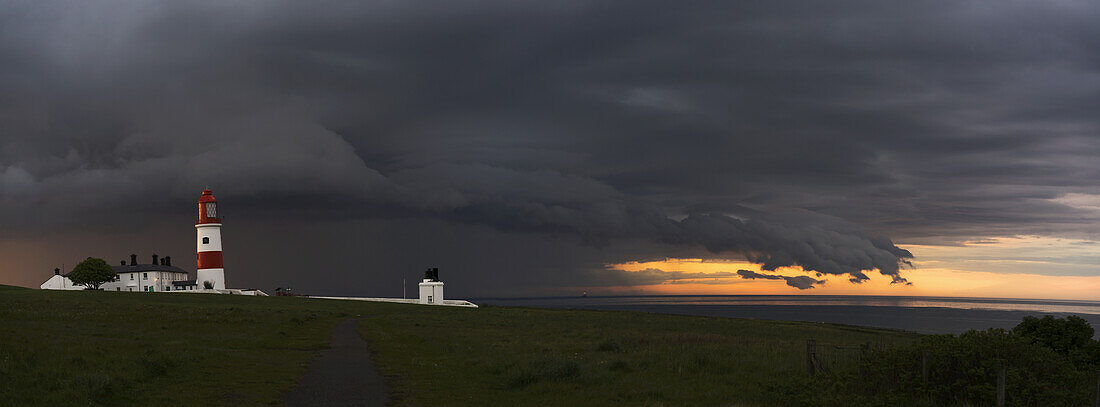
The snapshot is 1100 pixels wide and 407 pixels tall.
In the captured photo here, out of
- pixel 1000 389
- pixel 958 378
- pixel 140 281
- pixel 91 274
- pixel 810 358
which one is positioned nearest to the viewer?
pixel 1000 389

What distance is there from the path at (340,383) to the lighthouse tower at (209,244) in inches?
3260

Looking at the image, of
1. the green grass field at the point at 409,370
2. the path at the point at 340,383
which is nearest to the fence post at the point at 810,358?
the green grass field at the point at 409,370

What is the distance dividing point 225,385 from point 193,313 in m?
34.9

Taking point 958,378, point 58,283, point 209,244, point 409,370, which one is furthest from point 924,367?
point 58,283

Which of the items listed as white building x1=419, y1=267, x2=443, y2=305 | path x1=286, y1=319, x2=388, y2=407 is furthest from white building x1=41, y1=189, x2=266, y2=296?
path x1=286, y1=319, x2=388, y2=407

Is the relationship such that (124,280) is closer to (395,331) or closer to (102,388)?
(395,331)

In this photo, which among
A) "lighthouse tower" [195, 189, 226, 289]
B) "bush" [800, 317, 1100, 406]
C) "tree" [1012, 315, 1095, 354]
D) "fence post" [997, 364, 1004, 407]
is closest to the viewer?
"fence post" [997, 364, 1004, 407]

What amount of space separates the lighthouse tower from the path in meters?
82.8

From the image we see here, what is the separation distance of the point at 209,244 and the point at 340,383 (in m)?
93.7

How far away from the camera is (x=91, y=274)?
357 ft

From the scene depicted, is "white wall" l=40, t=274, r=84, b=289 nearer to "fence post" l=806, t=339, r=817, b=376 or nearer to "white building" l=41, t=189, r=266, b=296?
"white building" l=41, t=189, r=266, b=296

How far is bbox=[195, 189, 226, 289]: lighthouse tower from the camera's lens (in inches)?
4063

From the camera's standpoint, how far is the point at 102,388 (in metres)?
16.9

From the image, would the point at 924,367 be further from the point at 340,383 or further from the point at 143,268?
the point at 143,268
